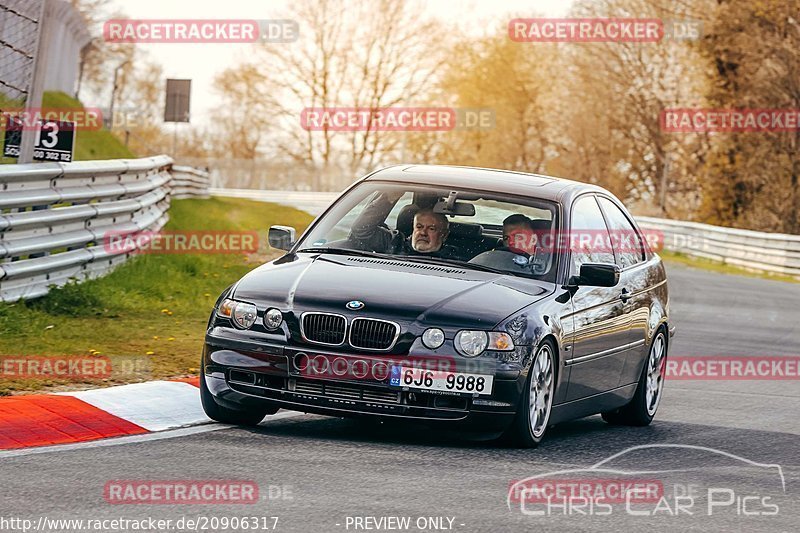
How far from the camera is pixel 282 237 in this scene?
930cm

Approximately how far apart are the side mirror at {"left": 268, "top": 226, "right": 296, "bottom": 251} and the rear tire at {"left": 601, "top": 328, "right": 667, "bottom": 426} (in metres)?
2.47

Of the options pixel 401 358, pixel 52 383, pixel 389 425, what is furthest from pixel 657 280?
pixel 52 383

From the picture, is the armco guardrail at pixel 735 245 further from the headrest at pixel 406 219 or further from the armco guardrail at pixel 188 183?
the headrest at pixel 406 219

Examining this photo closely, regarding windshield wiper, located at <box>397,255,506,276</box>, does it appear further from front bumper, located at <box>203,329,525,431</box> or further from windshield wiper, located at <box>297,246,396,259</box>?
front bumper, located at <box>203,329,525,431</box>

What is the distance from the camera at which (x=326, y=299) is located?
7.96m

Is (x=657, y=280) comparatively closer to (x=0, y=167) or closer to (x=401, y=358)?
(x=401, y=358)

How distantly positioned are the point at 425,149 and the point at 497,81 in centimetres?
634

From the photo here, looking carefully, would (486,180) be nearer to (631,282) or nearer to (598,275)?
(598,275)

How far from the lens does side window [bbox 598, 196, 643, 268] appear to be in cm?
1010

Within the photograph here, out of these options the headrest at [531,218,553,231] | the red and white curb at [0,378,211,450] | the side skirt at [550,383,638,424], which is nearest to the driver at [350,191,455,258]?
the headrest at [531,218,553,231]

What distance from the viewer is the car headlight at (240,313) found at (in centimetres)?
804

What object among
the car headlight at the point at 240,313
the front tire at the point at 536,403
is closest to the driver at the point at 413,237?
the front tire at the point at 536,403

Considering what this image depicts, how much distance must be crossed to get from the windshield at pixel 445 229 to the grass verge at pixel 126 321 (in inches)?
69.7

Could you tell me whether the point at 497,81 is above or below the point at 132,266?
above
